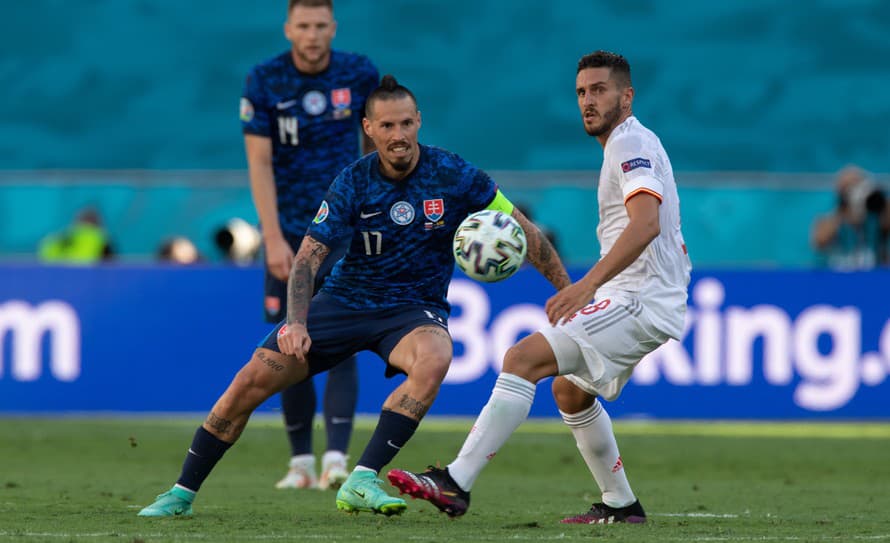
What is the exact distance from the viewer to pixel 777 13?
2234 centimetres

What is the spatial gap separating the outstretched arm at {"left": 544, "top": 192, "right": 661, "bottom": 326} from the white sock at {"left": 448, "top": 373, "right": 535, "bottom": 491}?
34 centimetres

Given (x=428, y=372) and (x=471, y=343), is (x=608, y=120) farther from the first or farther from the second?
(x=471, y=343)

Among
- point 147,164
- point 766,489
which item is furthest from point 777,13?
point 766,489

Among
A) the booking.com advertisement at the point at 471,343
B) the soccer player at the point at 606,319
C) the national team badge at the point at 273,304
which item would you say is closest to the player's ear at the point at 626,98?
the soccer player at the point at 606,319

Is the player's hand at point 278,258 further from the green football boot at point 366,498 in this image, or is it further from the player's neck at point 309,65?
the green football boot at point 366,498

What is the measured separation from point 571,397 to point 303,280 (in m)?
1.29

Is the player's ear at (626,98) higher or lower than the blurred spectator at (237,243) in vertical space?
higher

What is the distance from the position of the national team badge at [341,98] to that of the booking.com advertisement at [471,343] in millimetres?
5095

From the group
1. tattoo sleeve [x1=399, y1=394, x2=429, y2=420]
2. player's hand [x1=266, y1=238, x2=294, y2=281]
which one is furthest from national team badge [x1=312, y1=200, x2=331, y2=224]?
player's hand [x1=266, y1=238, x2=294, y2=281]

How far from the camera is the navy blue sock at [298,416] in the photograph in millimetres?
9672

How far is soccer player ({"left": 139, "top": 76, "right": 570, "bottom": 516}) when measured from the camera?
7.44 m

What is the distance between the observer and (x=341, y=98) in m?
9.48

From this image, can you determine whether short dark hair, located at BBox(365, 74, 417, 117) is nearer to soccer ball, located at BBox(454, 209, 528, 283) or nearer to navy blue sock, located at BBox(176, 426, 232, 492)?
soccer ball, located at BBox(454, 209, 528, 283)

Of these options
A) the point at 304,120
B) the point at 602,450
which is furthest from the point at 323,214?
the point at 304,120
